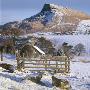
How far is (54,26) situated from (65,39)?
1185 inches

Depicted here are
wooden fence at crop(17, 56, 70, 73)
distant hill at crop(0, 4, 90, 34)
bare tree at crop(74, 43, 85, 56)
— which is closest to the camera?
wooden fence at crop(17, 56, 70, 73)

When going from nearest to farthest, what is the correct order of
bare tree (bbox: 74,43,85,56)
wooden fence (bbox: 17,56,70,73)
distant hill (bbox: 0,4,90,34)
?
wooden fence (bbox: 17,56,70,73), bare tree (bbox: 74,43,85,56), distant hill (bbox: 0,4,90,34)

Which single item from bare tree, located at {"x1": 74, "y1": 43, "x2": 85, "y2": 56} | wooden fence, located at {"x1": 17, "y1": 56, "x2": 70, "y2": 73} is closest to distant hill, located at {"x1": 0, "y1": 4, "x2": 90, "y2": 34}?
bare tree, located at {"x1": 74, "y1": 43, "x2": 85, "y2": 56}

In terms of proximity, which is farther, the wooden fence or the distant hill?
the distant hill

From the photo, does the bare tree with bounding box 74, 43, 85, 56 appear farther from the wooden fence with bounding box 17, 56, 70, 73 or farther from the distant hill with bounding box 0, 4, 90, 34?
the distant hill with bounding box 0, 4, 90, 34

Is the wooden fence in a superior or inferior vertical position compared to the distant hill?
inferior

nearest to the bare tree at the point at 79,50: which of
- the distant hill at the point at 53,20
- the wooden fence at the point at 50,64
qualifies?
the wooden fence at the point at 50,64

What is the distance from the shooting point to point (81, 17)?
11906 centimetres

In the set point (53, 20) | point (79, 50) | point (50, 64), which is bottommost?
point (79, 50)

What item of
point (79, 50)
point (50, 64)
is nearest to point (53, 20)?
point (79, 50)

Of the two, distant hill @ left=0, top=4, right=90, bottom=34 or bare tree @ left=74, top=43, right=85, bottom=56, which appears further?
distant hill @ left=0, top=4, right=90, bottom=34

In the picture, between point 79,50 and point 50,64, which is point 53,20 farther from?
point 50,64

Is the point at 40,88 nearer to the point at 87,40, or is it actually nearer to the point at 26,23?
the point at 87,40

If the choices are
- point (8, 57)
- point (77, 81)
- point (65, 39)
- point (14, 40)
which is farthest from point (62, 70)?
point (65, 39)
